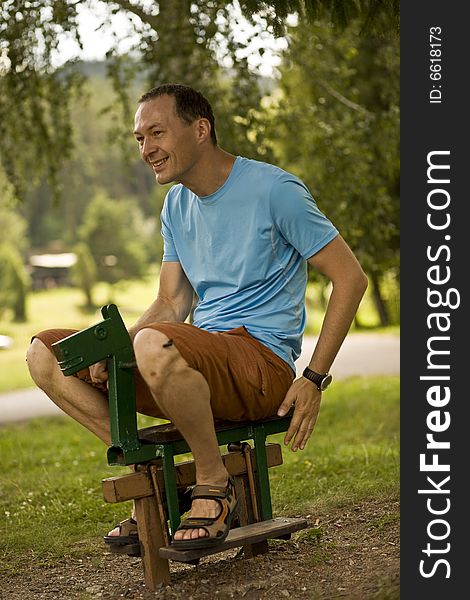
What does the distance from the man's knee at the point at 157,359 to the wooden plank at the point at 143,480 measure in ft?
1.46

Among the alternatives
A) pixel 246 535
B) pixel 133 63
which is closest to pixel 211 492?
pixel 246 535

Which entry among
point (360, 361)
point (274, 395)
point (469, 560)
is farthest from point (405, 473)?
point (360, 361)

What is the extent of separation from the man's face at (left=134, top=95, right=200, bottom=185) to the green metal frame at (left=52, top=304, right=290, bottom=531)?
59cm

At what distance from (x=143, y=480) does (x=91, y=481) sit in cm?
Result: 265

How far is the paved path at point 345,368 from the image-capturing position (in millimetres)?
11641

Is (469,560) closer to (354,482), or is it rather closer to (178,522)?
(178,522)

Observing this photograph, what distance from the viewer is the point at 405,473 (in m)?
3.32

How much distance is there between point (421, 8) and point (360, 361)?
10.7 meters

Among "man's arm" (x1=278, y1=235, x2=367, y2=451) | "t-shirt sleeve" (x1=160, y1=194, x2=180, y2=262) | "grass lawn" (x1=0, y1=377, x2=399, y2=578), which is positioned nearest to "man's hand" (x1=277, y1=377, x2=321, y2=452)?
"man's arm" (x1=278, y1=235, x2=367, y2=451)

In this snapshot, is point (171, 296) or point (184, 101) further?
point (171, 296)

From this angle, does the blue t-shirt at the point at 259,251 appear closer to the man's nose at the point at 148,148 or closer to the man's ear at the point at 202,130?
the man's ear at the point at 202,130

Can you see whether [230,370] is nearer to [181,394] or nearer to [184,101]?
[181,394]

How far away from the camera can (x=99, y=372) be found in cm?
364

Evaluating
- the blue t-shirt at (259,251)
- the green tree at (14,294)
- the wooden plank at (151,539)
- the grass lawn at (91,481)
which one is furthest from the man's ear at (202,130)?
the green tree at (14,294)
